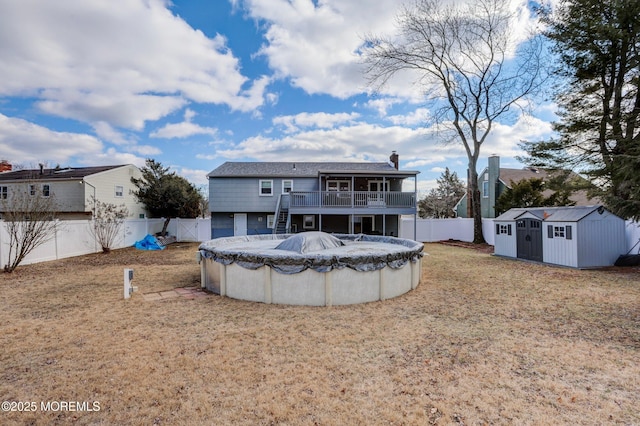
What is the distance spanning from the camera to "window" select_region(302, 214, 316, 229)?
19609 mm

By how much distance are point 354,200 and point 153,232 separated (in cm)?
1398

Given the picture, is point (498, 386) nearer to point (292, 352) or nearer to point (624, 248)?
point (292, 352)

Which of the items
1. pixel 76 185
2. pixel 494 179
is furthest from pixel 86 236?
pixel 494 179

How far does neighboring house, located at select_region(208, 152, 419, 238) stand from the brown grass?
34.8 feet

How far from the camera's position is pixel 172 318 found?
5.53m

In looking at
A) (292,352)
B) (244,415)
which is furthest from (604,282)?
(244,415)

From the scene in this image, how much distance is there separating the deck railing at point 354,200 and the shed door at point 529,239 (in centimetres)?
578

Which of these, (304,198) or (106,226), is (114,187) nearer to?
(106,226)

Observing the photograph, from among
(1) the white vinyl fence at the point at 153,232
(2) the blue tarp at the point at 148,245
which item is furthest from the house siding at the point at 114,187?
(2) the blue tarp at the point at 148,245

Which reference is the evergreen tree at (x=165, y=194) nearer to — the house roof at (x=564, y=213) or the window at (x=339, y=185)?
the window at (x=339, y=185)

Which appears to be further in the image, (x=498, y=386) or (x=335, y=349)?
(x=335, y=349)

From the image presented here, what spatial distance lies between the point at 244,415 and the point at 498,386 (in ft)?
8.77

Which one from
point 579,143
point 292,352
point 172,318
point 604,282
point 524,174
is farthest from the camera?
point 524,174

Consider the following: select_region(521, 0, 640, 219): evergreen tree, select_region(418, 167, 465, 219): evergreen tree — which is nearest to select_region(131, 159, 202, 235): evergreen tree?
select_region(521, 0, 640, 219): evergreen tree
